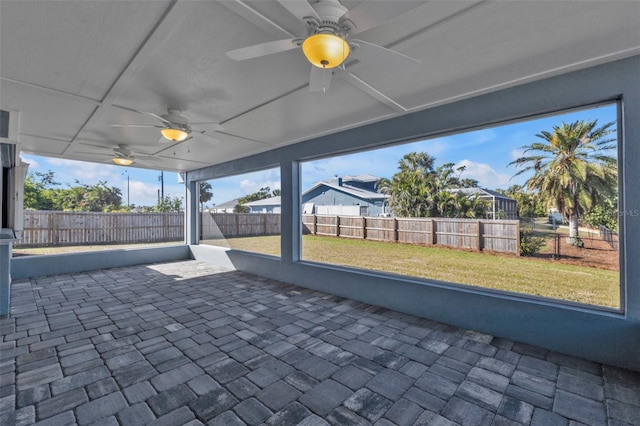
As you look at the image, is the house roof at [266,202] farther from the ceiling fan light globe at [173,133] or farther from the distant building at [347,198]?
the ceiling fan light globe at [173,133]

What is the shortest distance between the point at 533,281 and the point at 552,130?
1438 millimetres

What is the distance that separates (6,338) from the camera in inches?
106

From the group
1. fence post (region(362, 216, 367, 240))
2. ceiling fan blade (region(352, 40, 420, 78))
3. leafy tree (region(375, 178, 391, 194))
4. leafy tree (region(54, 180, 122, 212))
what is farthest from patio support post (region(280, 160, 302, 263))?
leafy tree (region(54, 180, 122, 212))

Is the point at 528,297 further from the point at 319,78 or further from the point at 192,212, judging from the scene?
the point at 192,212

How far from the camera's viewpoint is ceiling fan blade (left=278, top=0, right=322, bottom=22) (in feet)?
4.33

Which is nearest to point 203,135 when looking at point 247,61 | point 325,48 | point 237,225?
point 247,61

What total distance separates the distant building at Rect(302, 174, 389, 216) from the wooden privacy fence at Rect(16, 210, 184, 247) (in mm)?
4215

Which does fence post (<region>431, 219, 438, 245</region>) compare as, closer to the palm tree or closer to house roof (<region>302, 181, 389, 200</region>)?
house roof (<region>302, 181, 389, 200</region>)

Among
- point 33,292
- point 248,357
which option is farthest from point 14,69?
point 33,292

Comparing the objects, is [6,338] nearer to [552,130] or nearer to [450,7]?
[450,7]

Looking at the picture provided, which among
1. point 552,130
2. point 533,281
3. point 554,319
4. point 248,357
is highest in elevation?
point 552,130

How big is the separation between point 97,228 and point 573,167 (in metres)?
8.09

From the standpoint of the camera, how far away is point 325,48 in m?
1.55

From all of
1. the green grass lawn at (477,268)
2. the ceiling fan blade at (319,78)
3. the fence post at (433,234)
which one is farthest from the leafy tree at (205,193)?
the ceiling fan blade at (319,78)
